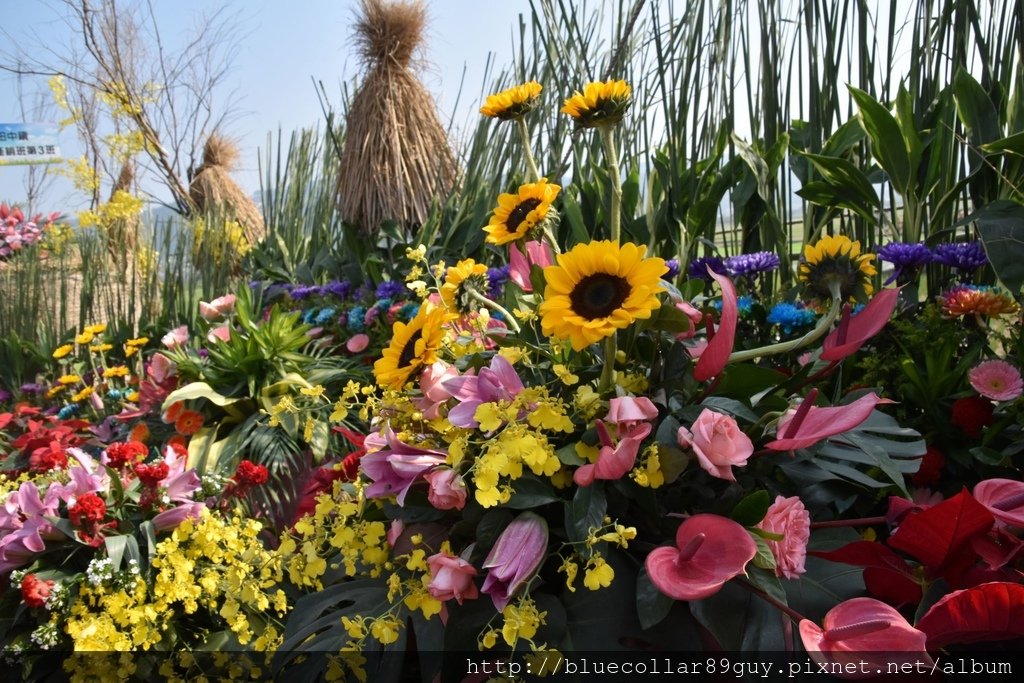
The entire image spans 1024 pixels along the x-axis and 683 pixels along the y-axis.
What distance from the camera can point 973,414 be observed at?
88 cm

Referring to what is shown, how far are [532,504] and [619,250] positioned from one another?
234 mm

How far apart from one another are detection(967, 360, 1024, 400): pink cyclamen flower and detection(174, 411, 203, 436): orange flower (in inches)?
65.2

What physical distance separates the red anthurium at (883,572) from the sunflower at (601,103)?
0.50 m

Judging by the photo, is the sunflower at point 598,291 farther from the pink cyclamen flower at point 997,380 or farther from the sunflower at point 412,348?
the pink cyclamen flower at point 997,380

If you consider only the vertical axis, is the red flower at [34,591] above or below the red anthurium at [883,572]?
below

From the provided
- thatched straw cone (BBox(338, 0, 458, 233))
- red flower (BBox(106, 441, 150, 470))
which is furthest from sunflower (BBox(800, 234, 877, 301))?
thatched straw cone (BBox(338, 0, 458, 233))

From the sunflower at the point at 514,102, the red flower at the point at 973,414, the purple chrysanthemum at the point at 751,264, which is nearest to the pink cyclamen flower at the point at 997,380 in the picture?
the red flower at the point at 973,414

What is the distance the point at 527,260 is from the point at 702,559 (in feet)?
1.35

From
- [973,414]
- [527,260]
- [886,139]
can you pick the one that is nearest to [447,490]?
[527,260]

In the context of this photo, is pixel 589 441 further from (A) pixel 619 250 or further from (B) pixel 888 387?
(B) pixel 888 387

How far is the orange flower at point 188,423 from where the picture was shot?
1727 millimetres

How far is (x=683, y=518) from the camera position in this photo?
2.06 ft

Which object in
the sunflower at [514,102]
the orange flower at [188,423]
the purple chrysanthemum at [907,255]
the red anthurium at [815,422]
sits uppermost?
the sunflower at [514,102]

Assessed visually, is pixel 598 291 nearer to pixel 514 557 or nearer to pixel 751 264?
pixel 514 557
